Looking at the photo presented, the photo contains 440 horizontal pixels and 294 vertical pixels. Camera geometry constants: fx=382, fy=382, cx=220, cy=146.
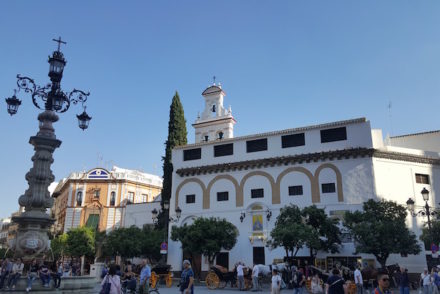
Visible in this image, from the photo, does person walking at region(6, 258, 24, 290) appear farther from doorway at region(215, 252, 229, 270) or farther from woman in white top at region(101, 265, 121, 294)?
doorway at region(215, 252, 229, 270)

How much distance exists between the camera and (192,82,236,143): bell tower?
41688 millimetres

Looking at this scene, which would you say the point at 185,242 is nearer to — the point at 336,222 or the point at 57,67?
the point at 336,222

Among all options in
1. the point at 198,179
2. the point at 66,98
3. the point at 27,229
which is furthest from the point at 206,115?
the point at 27,229

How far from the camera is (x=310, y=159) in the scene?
29672 mm

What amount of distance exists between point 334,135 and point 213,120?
51.9ft

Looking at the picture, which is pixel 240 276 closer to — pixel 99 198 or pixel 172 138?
pixel 172 138

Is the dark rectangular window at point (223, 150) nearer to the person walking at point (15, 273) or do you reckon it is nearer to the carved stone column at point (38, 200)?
the carved stone column at point (38, 200)

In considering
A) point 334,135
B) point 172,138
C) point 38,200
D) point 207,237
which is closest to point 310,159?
point 334,135

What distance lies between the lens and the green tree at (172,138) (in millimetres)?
36031

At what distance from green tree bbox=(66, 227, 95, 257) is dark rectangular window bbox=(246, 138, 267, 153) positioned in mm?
20782

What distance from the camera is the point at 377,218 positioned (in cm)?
2402

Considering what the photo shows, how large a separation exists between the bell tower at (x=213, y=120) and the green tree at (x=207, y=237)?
48.8 ft

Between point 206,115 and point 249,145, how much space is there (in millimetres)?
11650

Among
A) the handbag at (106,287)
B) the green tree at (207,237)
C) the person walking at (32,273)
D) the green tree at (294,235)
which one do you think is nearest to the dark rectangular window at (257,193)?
the green tree at (207,237)
